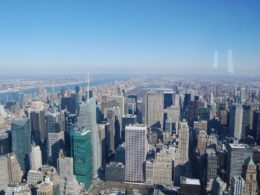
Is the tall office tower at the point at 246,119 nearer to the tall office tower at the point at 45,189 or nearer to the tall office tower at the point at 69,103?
the tall office tower at the point at 45,189

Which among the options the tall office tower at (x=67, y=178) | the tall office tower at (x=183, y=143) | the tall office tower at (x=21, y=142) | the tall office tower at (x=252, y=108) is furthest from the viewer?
the tall office tower at (x=252, y=108)

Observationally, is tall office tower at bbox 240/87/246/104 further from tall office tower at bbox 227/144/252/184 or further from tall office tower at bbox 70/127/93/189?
tall office tower at bbox 70/127/93/189

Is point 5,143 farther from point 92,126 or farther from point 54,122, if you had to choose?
point 92,126

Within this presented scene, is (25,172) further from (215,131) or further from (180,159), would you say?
(215,131)

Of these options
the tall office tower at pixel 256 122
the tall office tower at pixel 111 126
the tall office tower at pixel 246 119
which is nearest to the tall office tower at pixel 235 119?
the tall office tower at pixel 246 119

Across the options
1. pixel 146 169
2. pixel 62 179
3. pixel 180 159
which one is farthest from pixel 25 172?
pixel 180 159

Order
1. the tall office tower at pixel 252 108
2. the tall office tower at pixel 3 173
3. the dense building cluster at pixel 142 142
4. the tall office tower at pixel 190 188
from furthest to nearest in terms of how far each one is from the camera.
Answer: the tall office tower at pixel 252 108 → the tall office tower at pixel 3 173 → the dense building cluster at pixel 142 142 → the tall office tower at pixel 190 188
